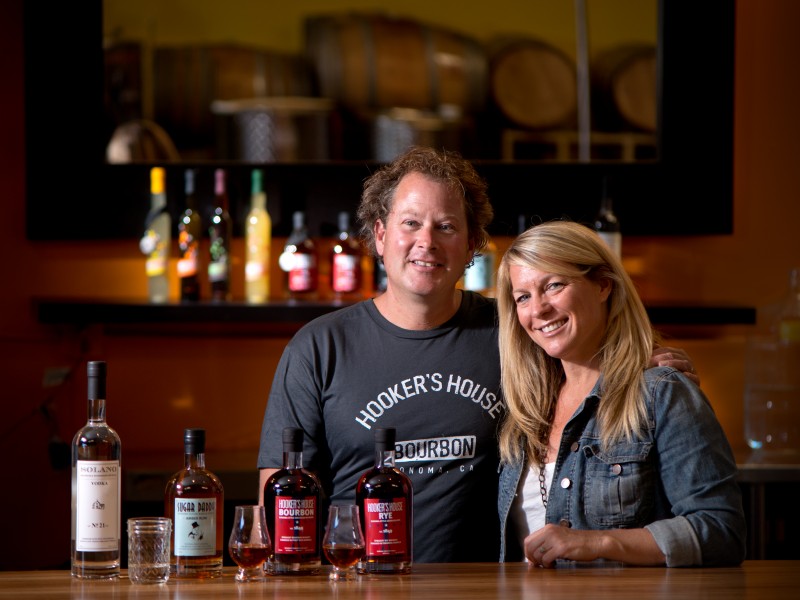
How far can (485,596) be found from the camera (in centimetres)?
135

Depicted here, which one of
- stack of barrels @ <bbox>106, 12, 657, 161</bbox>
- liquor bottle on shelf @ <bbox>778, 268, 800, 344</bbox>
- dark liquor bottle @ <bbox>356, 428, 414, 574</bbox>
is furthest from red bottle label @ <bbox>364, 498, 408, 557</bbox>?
liquor bottle on shelf @ <bbox>778, 268, 800, 344</bbox>

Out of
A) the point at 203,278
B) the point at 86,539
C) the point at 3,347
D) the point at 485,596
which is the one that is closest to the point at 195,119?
the point at 203,278

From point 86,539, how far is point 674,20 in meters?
2.35

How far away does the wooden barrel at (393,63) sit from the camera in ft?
10.0

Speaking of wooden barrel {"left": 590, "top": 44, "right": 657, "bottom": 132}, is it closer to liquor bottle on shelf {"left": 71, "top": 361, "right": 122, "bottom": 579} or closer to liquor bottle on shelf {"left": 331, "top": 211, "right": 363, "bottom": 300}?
liquor bottle on shelf {"left": 331, "top": 211, "right": 363, "bottom": 300}

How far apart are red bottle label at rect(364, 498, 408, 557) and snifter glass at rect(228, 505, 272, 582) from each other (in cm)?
14

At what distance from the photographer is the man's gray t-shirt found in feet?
6.26

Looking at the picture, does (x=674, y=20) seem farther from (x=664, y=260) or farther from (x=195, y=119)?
(x=195, y=119)

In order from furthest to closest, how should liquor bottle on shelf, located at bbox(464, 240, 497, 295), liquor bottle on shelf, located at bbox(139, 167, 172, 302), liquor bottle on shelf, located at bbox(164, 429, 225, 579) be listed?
1. liquor bottle on shelf, located at bbox(139, 167, 172, 302)
2. liquor bottle on shelf, located at bbox(464, 240, 497, 295)
3. liquor bottle on shelf, located at bbox(164, 429, 225, 579)

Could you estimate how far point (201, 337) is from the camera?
3.17 metres

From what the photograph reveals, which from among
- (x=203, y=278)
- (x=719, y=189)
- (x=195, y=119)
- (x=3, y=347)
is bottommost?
(x=3, y=347)

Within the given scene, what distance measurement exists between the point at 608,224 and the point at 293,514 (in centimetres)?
182

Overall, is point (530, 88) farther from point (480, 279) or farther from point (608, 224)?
point (480, 279)

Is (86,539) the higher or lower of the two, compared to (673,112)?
lower
